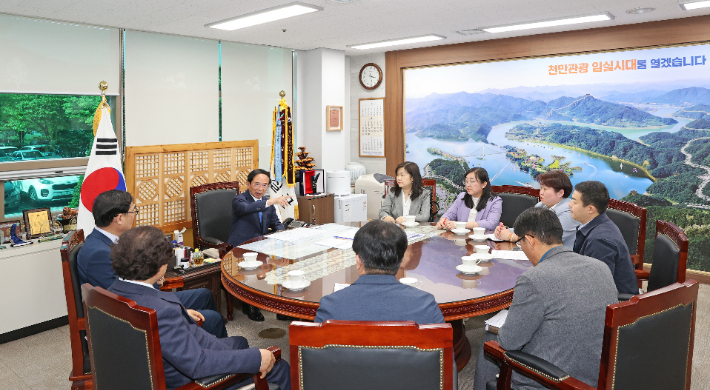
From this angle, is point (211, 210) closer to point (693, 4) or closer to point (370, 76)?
point (370, 76)

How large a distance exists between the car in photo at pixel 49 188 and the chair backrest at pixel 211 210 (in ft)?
3.77

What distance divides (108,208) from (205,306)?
0.90m

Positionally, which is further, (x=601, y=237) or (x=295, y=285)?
(x=601, y=237)

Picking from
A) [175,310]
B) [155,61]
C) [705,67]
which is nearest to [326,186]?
[155,61]

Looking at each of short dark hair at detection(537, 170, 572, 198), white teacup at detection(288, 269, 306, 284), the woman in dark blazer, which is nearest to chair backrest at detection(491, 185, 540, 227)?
the woman in dark blazer

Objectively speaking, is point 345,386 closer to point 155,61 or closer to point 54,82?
point 54,82

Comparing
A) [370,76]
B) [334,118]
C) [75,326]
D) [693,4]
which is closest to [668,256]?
[693,4]

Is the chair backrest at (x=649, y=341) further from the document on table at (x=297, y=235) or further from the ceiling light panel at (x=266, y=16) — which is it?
the ceiling light panel at (x=266, y=16)

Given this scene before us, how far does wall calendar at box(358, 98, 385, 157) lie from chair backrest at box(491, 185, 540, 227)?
2.99 m

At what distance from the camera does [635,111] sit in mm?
5715

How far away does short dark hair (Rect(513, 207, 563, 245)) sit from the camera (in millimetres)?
2221

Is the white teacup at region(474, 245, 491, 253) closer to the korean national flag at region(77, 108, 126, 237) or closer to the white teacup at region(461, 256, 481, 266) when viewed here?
the white teacup at region(461, 256, 481, 266)

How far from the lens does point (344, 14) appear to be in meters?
4.72

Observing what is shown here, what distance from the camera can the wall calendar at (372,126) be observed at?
7.60 metres
